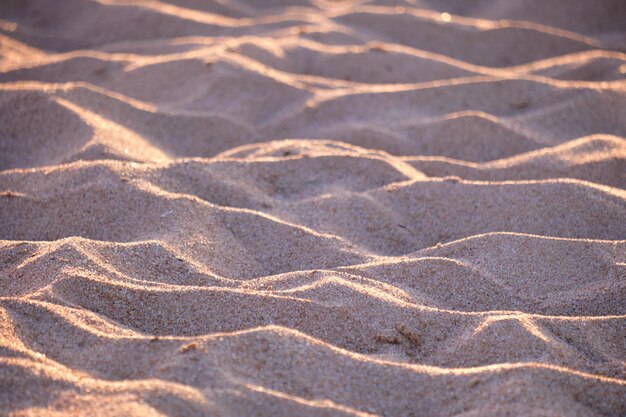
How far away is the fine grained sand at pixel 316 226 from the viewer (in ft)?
5.05

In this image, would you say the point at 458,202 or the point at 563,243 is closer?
the point at 563,243

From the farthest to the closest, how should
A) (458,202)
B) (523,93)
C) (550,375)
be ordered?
(523,93)
(458,202)
(550,375)

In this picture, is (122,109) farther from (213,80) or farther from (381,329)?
(381,329)

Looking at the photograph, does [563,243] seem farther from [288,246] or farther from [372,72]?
[372,72]

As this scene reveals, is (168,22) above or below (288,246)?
above

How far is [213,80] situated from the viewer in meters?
3.37

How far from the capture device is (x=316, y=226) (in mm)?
2293

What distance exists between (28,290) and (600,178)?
2.07 metres

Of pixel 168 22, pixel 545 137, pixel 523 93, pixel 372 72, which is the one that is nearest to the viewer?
pixel 545 137

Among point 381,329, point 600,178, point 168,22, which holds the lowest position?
point 381,329

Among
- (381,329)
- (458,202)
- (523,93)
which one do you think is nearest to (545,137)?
(523,93)

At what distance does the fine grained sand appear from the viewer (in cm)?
154

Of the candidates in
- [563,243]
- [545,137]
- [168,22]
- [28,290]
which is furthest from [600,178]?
[168,22]

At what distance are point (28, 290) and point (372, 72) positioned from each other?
2.34m
